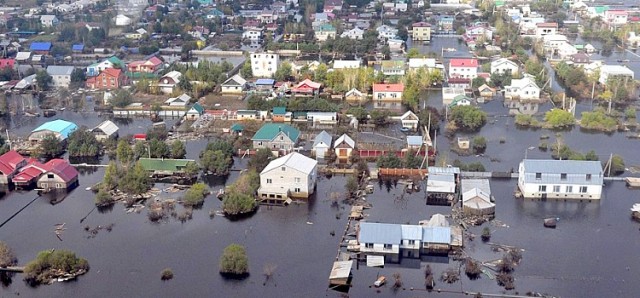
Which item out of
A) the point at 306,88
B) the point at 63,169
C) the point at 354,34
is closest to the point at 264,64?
the point at 306,88

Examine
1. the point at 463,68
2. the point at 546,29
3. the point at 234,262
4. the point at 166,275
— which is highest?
the point at 546,29

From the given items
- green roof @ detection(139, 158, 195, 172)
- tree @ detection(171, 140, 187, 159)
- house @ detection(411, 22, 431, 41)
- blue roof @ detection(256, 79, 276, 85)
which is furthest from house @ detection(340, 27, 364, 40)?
green roof @ detection(139, 158, 195, 172)

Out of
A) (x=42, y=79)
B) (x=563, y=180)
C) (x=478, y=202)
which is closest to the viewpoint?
(x=478, y=202)

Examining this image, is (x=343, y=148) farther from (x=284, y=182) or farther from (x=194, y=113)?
(x=194, y=113)

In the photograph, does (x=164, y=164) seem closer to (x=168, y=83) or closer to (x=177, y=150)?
(x=177, y=150)

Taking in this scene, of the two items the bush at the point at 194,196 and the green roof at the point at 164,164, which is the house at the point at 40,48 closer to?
the green roof at the point at 164,164

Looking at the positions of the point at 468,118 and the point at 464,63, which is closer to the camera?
the point at 468,118

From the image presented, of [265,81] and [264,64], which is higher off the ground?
[264,64]

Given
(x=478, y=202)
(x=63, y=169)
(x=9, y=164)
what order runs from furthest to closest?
1. (x=9, y=164)
2. (x=63, y=169)
3. (x=478, y=202)
